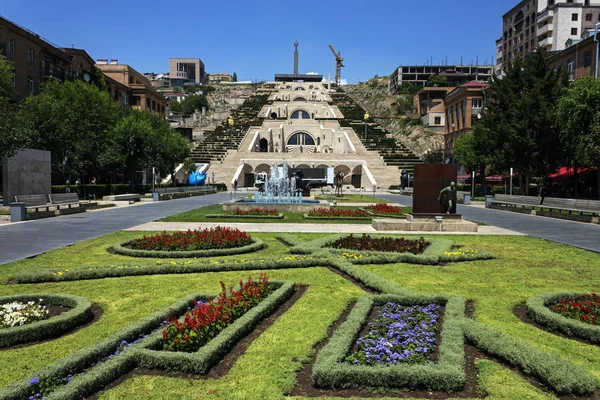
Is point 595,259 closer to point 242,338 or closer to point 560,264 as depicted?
point 560,264

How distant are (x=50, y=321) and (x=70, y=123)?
100 ft

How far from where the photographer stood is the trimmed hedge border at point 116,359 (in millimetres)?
3898

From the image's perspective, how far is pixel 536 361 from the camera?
4.51m

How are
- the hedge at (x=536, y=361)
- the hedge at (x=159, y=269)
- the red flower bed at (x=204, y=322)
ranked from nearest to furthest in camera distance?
the hedge at (x=536, y=361) → the red flower bed at (x=204, y=322) → the hedge at (x=159, y=269)

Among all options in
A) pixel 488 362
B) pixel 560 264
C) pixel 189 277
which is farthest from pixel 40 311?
pixel 560 264

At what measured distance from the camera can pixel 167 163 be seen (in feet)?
137

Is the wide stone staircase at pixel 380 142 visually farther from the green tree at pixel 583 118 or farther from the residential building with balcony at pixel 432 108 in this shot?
the green tree at pixel 583 118

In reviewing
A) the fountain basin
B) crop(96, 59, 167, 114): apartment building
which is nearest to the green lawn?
the fountain basin

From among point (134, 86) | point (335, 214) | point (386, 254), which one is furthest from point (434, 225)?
point (134, 86)

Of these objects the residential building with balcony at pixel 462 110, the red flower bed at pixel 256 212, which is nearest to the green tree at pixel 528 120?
the red flower bed at pixel 256 212

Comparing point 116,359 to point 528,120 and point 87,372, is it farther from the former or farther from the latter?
point 528,120

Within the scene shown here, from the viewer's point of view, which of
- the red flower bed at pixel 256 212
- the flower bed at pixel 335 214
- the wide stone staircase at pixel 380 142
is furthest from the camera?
the wide stone staircase at pixel 380 142

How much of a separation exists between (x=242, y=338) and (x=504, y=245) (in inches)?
387

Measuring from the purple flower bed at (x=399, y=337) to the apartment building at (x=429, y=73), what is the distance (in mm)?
124058
